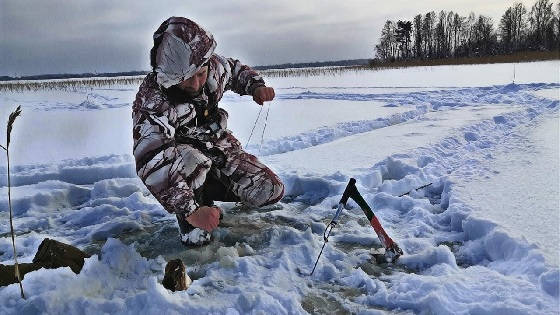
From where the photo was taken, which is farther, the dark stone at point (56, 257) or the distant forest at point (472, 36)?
Result: the distant forest at point (472, 36)

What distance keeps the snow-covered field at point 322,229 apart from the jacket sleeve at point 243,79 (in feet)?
2.69

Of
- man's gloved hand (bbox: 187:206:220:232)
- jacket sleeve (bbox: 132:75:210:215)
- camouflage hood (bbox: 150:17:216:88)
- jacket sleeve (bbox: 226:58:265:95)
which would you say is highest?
camouflage hood (bbox: 150:17:216:88)

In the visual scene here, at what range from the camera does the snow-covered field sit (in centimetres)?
168

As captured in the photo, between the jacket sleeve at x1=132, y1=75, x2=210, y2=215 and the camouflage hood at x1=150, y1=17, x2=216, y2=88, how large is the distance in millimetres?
164

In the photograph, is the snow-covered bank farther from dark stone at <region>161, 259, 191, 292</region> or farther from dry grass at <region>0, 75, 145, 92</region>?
dry grass at <region>0, 75, 145, 92</region>

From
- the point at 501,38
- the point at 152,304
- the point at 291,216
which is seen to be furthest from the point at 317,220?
the point at 501,38

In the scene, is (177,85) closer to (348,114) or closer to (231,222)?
(231,222)

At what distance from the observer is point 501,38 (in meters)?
A: 58.4

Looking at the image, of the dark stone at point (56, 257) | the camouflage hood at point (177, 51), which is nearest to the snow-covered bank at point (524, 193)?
the camouflage hood at point (177, 51)

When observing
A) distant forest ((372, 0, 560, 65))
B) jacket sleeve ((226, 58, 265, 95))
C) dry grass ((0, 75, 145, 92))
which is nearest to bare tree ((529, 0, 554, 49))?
distant forest ((372, 0, 560, 65))

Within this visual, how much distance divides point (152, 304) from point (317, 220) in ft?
4.55

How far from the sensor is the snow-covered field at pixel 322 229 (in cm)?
168

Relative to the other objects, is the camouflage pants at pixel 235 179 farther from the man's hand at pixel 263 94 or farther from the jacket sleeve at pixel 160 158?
the jacket sleeve at pixel 160 158

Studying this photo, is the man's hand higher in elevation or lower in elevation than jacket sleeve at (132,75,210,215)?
higher
